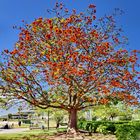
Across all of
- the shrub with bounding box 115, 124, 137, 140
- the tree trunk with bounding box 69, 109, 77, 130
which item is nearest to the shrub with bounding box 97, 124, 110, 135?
the tree trunk with bounding box 69, 109, 77, 130

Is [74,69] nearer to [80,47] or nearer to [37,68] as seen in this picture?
[80,47]

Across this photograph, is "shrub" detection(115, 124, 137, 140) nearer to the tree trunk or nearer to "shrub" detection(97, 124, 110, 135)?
"shrub" detection(97, 124, 110, 135)

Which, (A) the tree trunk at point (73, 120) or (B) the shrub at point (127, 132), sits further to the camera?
(A) the tree trunk at point (73, 120)

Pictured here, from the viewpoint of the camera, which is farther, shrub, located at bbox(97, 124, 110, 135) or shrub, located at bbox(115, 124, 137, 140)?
shrub, located at bbox(97, 124, 110, 135)

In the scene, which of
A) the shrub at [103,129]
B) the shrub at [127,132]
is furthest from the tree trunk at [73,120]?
the shrub at [127,132]

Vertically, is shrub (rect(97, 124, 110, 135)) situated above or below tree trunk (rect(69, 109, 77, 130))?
below

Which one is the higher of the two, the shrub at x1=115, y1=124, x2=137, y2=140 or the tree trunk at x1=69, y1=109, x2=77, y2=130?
the tree trunk at x1=69, y1=109, x2=77, y2=130

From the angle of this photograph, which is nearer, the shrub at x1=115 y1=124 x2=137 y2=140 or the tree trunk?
the shrub at x1=115 y1=124 x2=137 y2=140

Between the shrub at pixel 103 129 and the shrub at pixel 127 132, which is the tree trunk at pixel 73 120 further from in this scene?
the shrub at pixel 127 132

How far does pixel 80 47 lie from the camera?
79.7ft

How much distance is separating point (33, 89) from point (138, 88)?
353 inches

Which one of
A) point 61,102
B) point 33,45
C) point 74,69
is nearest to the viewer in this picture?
point 74,69

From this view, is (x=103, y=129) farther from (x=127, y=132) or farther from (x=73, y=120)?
(x=127, y=132)

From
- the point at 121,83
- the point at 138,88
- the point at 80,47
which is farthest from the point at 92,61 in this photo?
the point at 138,88
